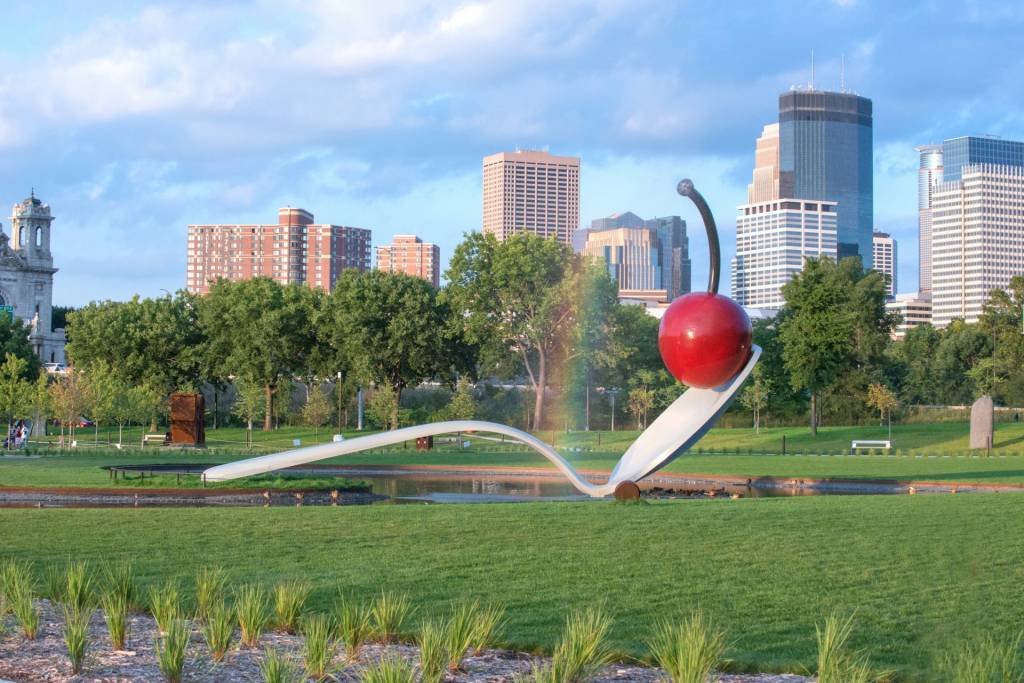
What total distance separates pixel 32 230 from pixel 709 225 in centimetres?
10277

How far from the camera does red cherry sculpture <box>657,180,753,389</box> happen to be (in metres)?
19.3

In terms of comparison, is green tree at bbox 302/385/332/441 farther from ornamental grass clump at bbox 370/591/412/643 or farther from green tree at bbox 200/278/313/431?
ornamental grass clump at bbox 370/591/412/643

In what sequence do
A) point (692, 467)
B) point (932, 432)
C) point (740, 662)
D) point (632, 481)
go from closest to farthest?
point (740, 662), point (632, 481), point (692, 467), point (932, 432)

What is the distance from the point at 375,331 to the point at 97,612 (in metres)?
52.2

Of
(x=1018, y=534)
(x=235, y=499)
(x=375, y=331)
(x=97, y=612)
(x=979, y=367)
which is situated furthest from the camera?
(x=979, y=367)

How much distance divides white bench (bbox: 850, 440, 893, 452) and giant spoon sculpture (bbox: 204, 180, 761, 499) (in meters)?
24.8

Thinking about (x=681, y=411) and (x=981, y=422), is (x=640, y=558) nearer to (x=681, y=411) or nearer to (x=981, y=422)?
(x=681, y=411)

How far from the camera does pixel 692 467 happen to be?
32.2 metres

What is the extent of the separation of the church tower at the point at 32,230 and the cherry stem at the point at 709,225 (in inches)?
3974

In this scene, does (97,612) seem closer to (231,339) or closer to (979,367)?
(231,339)

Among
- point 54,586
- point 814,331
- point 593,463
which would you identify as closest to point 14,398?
point 593,463

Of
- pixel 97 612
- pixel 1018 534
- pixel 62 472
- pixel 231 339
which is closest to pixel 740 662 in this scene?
pixel 97 612

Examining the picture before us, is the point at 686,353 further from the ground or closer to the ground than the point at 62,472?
further from the ground

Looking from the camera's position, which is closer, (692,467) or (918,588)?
(918,588)
